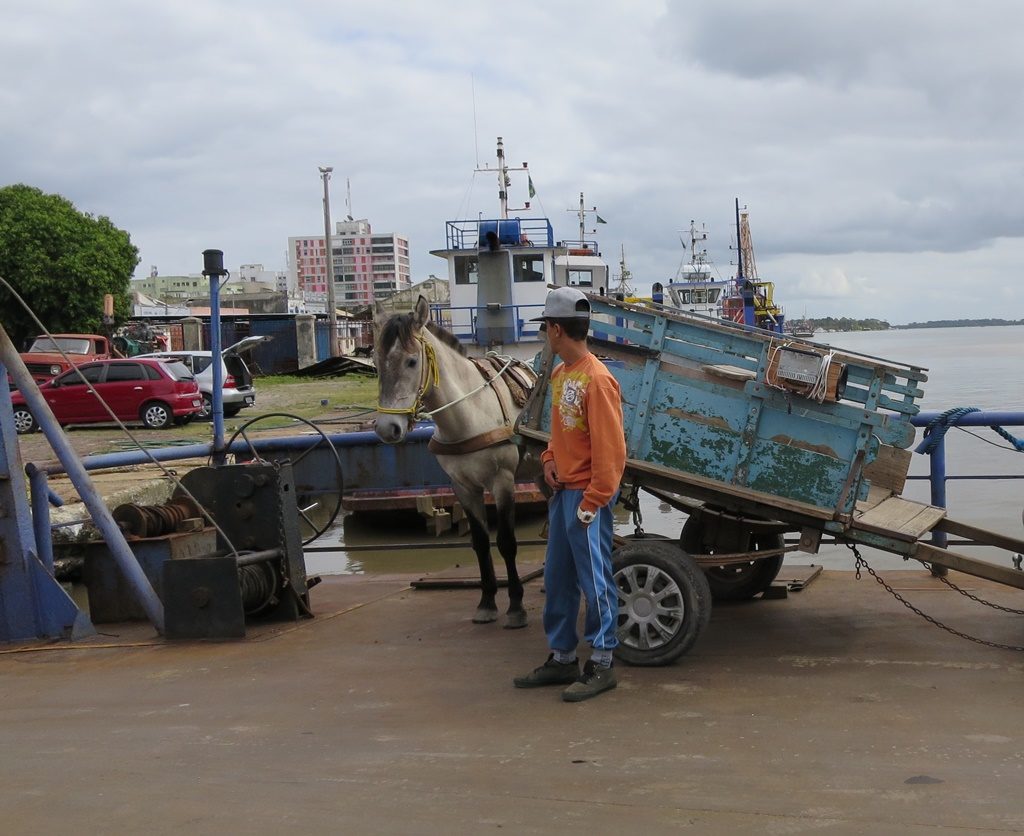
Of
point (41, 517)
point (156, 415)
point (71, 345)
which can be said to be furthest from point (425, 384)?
point (71, 345)

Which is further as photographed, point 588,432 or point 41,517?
point 41,517

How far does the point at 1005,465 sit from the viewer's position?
21.6m

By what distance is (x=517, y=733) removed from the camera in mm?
4668

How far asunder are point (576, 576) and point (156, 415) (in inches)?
890

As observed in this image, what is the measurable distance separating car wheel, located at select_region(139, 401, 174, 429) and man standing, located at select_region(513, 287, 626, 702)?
22.4 m

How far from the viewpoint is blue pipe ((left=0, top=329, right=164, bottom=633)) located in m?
6.29

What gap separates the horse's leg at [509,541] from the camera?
6.62 meters

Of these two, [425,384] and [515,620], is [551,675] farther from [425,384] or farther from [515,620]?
[425,384]

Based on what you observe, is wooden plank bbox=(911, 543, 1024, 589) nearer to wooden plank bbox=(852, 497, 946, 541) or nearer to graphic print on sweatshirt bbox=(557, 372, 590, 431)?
wooden plank bbox=(852, 497, 946, 541)

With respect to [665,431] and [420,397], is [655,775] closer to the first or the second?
[665,431]

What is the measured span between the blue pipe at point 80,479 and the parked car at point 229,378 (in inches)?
781

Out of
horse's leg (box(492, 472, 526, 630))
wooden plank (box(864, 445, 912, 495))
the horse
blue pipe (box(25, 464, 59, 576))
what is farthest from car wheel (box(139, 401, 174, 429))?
wooden plank (box(864, 445, 912, 495))

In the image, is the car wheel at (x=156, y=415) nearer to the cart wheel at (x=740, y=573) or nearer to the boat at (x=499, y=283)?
the boat at (x=499, y=283)

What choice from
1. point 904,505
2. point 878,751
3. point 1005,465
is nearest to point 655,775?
point 878,751
